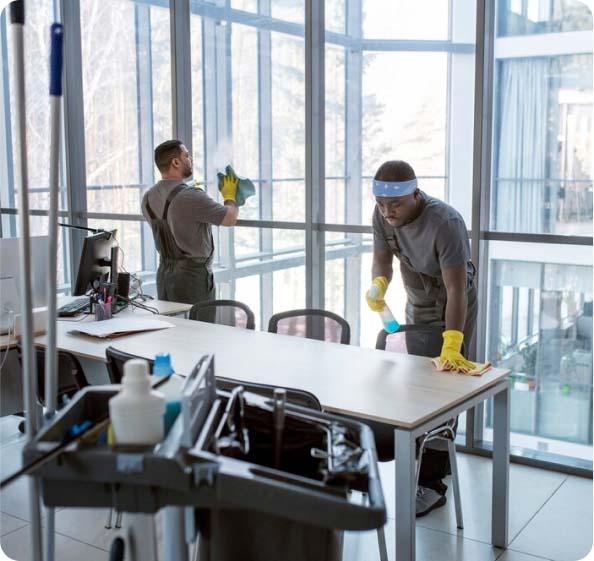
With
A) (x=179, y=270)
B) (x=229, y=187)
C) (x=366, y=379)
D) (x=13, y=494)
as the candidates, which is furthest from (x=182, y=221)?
(x=366, y=379)

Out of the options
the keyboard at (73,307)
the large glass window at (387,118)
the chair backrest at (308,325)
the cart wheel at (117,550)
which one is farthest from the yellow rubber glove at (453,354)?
the keyboard at (73,307)

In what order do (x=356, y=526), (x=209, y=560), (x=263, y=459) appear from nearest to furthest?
(x=356, y=526)
(x=263, y=459)
(x=209, y=560)

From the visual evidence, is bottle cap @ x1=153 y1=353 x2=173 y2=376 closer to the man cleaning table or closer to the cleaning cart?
the cleaning cart

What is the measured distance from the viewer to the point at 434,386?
2.73 metres

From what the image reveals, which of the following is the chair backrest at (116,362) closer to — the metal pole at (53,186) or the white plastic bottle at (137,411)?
the metal pole at (53,186)

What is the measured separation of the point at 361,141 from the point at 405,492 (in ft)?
8.00

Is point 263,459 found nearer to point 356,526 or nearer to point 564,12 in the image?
point 356,526

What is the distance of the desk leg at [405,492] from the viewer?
2389 mm

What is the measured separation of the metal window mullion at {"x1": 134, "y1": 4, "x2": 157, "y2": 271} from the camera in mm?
5262

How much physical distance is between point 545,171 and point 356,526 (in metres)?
2.88

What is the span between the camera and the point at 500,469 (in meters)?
3.01

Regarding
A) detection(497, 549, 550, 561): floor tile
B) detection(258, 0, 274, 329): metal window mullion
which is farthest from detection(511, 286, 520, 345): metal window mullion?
detection(258, 0, 274, 329): metal window mullion

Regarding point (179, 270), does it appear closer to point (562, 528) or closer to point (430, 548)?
point (430, 548)

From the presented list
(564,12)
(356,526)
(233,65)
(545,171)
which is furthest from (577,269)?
(356,526)
